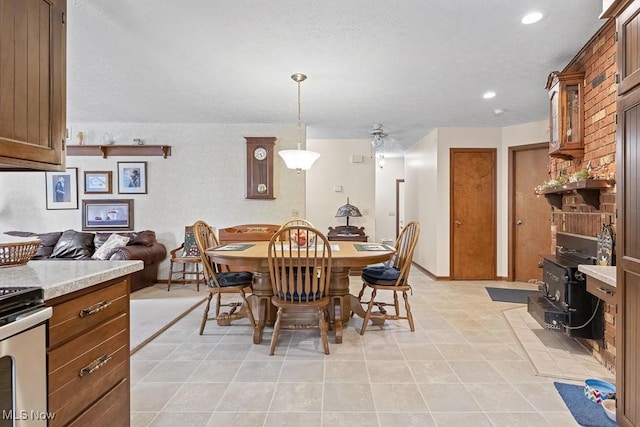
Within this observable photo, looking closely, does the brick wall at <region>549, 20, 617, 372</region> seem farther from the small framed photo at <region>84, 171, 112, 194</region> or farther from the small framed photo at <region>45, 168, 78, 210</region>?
the small framed photo at <region>45, 168, 78, 210</region>

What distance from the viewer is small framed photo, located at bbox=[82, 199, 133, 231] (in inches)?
198

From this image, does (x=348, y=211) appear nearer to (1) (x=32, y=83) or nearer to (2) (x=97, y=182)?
(2) (x=97, y=182)

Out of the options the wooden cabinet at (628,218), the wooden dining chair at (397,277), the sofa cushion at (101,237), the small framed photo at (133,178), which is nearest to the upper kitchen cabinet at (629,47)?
the wooden cabinet at (628,218)

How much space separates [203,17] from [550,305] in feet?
11.3

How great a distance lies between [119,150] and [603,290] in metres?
5.77

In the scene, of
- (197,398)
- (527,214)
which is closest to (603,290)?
(197,398)

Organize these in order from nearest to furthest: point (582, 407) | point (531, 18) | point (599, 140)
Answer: point (582, 407) < point (531, 18) < point (599, 140)

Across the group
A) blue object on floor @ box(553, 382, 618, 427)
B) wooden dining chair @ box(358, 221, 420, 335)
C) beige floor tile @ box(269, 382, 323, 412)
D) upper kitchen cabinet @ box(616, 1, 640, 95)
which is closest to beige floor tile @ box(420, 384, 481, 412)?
blue object on floor @ box(553, 382, 618, 427)

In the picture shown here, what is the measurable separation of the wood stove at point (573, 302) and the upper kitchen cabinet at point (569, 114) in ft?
2.56

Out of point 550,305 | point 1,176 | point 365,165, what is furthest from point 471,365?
point 1,176

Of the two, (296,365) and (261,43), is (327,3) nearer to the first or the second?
(261,43)

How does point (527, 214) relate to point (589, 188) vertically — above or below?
below

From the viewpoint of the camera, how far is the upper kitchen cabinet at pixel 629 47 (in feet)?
4.96

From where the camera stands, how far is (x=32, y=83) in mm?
1304
